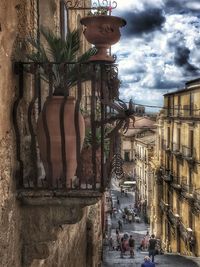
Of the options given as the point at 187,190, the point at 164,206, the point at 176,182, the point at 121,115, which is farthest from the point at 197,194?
the point at 121,115

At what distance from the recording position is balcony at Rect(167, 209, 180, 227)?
3231cm

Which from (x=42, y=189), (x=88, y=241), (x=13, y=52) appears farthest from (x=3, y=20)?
(x=88, y=241)

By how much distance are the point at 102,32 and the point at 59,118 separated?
0.95 m

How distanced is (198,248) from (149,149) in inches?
861

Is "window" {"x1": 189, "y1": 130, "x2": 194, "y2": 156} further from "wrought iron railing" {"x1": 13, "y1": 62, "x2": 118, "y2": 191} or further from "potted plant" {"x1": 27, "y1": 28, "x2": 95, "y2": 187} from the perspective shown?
"potted plant" {"x1": 27, "y1": 28, "x2": 95, "y2": 187}

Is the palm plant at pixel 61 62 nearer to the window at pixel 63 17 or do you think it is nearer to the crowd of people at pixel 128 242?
the window at pixel 63 17

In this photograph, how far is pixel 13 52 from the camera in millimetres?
4441

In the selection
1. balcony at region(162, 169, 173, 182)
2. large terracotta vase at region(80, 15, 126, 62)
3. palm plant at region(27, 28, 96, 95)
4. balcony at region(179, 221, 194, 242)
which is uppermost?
large terracotta vase at region(80, 15, 126, 62)

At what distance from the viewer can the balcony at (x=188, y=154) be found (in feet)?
94.9

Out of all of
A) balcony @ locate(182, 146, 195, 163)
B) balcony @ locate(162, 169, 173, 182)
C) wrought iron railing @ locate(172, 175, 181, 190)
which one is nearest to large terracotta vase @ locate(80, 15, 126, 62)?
balcony @ locate(182, 146, 195, 163)

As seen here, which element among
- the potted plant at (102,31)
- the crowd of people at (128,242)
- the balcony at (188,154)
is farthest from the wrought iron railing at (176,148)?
the potted plant at (102,31)

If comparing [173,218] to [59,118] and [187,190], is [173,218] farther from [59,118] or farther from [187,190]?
[59,118]

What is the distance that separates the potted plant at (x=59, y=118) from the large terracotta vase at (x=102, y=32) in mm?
199

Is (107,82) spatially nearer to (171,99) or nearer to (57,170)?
(57,170)
